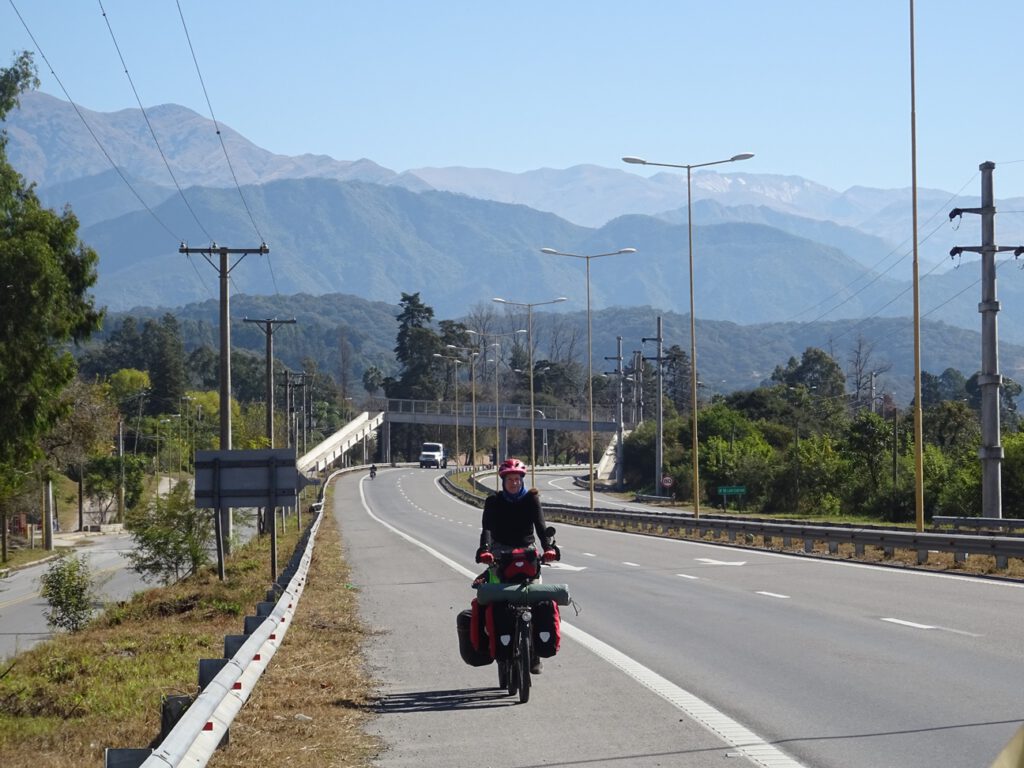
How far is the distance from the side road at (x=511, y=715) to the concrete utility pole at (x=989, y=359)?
69.4 ft

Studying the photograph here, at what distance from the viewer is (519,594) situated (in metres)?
11.1

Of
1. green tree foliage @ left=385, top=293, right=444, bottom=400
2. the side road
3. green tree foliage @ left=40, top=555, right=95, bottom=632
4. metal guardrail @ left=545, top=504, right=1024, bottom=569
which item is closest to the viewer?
the side road

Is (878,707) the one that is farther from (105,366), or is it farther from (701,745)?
(105,366)

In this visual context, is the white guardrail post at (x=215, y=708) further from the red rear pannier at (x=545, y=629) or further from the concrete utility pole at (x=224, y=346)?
the concrete utility pole at (x=224, y=346)

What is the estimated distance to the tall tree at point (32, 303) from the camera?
35.1 m

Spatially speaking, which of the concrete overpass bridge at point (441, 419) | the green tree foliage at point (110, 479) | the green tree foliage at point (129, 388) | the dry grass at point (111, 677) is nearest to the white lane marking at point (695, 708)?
the dry grass at point (111, 677)

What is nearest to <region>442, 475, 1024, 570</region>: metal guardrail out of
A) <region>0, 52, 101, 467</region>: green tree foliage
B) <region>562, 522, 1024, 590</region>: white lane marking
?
<region>562, 522, 1024, 590</region>: white lane marking

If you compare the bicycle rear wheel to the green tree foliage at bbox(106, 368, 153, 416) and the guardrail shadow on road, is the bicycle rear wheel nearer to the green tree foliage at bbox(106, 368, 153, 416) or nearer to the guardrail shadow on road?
the guardrail shadow on road

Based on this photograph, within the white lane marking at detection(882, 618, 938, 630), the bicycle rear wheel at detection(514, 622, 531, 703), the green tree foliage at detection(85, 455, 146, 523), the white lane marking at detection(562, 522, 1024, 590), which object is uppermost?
the bicycle rear wheel at detection(514, 622, 531, 703)

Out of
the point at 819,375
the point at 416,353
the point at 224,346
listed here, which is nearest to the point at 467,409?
the point at 416,353

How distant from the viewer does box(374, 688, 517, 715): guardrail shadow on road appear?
11094mm

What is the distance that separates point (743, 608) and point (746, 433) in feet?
256

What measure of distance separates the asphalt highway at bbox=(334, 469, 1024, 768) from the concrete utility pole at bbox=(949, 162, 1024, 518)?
37.5 ft

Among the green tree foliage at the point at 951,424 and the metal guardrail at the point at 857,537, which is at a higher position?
the green tree foliage at the point at 951,424
